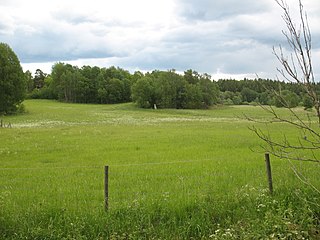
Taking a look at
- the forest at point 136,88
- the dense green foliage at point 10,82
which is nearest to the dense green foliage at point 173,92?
the forest at point 136,88

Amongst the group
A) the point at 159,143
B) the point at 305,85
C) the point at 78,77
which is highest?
the point at 78,77

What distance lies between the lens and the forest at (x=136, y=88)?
365 ft

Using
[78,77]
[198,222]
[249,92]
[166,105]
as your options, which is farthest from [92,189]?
[249,92]

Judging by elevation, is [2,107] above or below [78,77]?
below

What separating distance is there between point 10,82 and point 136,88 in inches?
1589

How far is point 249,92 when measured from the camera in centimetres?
15200

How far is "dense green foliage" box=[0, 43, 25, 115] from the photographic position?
7619cm

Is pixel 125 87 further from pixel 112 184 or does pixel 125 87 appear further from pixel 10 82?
pixel 112 184

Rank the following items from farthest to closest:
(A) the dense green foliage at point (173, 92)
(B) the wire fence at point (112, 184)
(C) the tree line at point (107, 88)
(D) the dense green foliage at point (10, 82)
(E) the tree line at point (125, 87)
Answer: (E) the tree line at point (125, 87) → (A) the dense green foliage at point (173, 92) → (C) the tree line at point (107, 88) → (D) the dense green foliage at point (10, 82) → (B) the wire fence at point (112, 184)

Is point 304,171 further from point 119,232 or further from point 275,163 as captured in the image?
point 119,232

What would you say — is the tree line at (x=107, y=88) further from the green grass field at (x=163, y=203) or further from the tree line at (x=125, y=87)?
the green grass field at (x=163, y=203)

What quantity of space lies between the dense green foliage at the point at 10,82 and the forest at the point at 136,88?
84.6ft

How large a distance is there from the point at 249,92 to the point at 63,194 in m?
149

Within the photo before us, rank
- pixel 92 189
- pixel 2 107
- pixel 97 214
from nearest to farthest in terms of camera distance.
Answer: pixel 97 214 → pixel 92 189 → pixel 2 107
